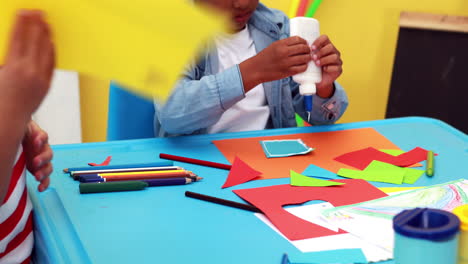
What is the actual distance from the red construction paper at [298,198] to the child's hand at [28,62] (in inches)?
12.3

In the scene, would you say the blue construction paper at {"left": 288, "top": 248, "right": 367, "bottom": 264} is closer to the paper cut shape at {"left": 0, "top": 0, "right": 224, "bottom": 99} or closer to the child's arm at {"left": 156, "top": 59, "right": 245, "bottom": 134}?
the paper cut shape at {"left": 0, "top": 0, "right": 224, "bottom": 99}

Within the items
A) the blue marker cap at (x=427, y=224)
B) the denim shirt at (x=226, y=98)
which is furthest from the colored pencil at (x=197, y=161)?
the blue marker cap at (x=427, y=224)

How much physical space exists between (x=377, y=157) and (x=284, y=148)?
0.14 meters

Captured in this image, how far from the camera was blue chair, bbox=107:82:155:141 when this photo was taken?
94 centimetres

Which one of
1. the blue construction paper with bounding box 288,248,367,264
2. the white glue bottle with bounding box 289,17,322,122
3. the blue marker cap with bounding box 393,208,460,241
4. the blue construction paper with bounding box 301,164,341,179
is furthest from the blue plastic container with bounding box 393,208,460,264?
the white glue bottle with bounding box 289,17,322,122

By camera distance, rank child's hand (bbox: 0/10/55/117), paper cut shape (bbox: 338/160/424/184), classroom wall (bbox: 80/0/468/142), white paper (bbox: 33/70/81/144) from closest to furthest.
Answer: child's hand (bbox: 0/10/55/117) → paper cut shape (bbox: 338/160/424/184) → white paper (bbox: 33/70/81/144) → classroom wall (bbox: 80/0/468/142)

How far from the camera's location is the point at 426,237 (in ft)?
1.01

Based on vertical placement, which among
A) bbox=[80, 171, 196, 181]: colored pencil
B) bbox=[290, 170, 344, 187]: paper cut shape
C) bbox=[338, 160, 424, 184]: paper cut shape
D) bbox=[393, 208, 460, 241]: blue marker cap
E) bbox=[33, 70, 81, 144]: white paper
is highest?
bbox=[393, 208, 460, 241]: blue marker cap

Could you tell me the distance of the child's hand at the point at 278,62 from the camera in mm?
772

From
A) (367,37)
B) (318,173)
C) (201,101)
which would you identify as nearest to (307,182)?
(318,173)

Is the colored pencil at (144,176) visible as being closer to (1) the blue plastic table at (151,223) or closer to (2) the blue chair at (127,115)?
(1) the blue plastic table at (151,223)

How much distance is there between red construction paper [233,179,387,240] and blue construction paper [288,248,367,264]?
0.04 metres

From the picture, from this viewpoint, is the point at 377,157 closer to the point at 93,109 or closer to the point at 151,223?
the point at 151,223

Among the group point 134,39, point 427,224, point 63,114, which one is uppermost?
point 134,39
